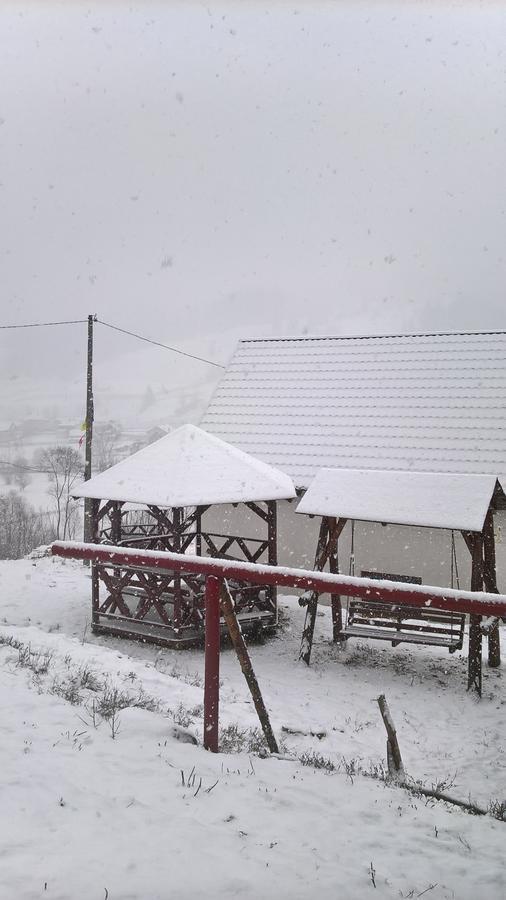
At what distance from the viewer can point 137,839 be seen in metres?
2.79

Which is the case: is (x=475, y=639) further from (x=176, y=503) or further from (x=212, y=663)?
(x=212, y=663)

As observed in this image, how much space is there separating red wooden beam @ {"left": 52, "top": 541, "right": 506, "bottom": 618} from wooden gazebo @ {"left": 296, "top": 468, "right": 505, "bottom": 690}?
5753mm

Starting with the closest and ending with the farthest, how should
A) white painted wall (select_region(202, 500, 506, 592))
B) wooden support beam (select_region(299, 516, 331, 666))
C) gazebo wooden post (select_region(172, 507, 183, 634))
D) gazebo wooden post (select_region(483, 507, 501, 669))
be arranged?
gazebo wooden post (select_region(483, 507, 501, 669)) → wooden support beam (select_region(299, 516, 331, 666)) → gazebo wooden post (select_region(172, 507, 183, 634)) → white painted wall (select_region(202, 500, 506, 592))

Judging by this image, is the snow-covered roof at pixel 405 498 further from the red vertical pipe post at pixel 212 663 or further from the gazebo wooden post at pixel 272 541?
the red vertical pipe post at pixel 212 663

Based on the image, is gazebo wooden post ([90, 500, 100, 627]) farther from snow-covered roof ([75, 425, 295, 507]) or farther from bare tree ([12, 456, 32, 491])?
bare tree ([12, 456, 32, 491])

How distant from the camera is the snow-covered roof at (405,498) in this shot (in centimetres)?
905

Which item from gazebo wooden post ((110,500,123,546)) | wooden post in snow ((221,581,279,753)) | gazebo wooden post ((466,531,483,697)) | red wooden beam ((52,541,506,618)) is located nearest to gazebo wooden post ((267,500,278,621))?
gazebo wooden post ((110,500,123,546))

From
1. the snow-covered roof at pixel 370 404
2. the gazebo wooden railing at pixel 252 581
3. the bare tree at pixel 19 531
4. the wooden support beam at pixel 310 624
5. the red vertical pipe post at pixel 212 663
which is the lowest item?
the bare tree at pixel 19 531

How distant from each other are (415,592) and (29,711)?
251cm

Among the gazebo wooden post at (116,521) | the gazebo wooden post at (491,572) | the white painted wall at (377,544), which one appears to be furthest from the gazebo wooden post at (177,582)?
the white painted wall at (377,544)

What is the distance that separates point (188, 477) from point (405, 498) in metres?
3.53

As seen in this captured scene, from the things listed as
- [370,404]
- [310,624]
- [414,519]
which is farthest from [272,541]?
[370,404]

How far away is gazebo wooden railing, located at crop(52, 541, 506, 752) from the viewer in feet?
10.5

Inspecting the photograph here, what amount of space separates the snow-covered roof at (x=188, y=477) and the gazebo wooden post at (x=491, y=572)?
3228mm
